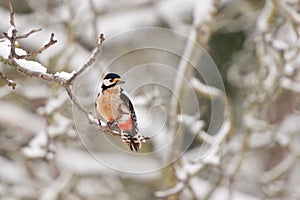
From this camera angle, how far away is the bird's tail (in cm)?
118

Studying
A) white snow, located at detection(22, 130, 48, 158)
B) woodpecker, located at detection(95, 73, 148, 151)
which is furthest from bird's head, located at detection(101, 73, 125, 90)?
white snow, located at detection(22, 130, 48, 158)

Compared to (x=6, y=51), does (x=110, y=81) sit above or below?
below

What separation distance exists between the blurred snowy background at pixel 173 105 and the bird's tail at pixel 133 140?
2.06 meters

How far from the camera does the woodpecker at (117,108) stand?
117 centimetres

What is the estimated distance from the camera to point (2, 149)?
17.2ft

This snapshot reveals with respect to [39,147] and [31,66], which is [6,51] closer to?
[31,66]

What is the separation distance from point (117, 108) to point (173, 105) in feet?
7.17

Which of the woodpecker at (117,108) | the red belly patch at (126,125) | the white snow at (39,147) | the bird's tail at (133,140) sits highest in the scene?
the white snow at (39,147)

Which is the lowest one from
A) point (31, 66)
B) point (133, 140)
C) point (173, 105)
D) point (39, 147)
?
point (133, 140)

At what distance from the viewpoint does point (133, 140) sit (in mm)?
1202

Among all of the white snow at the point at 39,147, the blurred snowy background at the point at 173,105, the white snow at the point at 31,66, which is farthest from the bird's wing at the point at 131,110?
the white snow at the point at 39,147

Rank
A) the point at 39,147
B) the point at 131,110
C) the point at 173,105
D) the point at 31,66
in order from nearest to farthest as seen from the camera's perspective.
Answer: the point at 131,110, the point at 31,66, the point at 173,105, the point at 39,147

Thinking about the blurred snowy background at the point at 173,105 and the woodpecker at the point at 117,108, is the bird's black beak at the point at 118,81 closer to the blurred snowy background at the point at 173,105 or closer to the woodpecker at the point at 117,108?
the woodpecker at the point at 117,108

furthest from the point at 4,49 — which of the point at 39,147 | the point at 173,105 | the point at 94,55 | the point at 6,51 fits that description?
the point at 39,147
